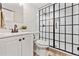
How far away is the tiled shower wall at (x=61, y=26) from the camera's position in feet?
8.45

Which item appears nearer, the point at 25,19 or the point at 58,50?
the point at 25,19

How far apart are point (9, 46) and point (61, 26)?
7.33 feet

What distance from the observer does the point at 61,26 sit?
299 cm

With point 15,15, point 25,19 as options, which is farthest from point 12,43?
point 25,19

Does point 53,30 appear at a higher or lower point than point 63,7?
lower

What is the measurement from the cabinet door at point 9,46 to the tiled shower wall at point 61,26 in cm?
181

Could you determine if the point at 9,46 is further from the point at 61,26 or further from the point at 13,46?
the point at 61,26

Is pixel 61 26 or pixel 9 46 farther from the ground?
pixel 61 26

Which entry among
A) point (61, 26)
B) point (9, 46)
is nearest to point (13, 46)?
point (9, 46)

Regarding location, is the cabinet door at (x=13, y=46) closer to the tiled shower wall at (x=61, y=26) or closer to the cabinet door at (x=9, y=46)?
the cabinet door at (x=9, y=46)

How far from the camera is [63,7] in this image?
2906 millimetres

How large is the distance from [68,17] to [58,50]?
1.00 metres

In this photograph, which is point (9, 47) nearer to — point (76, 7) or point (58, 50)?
point (76, 7)

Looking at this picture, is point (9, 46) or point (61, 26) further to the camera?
point (61, 26)
